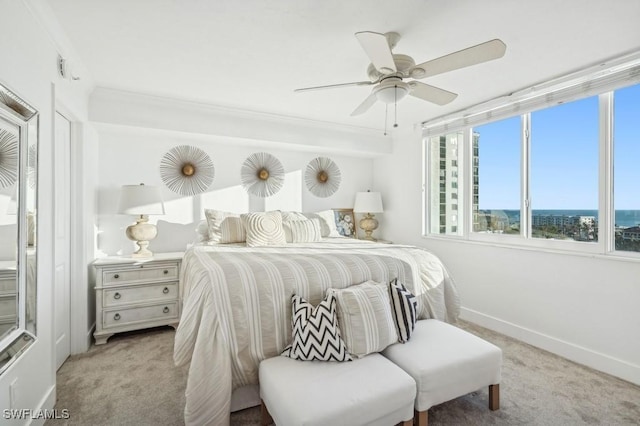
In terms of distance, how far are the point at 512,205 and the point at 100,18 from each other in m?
3.70

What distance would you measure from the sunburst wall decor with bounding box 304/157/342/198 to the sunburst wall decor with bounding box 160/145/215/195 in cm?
134

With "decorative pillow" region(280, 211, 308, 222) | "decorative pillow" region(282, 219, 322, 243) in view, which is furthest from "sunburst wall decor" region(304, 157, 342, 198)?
"decorative pillow" region(282, 219, 322, 243)

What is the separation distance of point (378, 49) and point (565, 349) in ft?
9.32

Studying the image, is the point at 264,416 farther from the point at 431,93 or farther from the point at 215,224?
the point at 431,93

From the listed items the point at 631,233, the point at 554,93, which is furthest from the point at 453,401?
the point at 554,93

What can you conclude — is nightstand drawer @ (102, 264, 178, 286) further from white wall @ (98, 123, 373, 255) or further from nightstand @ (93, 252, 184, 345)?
white wall @ (98, 123, 373, 255)

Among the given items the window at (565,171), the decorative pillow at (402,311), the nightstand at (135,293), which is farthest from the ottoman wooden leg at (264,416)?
the window at (565,171)

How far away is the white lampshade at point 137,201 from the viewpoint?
303 cm

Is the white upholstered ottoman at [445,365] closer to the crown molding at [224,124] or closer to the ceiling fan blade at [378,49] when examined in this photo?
the ceiling fan blade at [378,49]

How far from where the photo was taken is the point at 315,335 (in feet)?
5.44

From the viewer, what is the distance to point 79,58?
2311 mm

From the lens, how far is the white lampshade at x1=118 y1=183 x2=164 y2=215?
303 cm

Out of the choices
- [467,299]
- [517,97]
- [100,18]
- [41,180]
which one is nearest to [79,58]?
[100,18]

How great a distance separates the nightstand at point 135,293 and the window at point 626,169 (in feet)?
12.6
